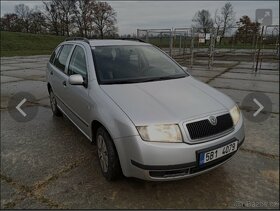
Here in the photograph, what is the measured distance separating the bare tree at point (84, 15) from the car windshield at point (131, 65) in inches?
2014

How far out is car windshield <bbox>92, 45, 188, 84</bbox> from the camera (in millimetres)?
3480

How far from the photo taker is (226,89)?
7816 millimetres

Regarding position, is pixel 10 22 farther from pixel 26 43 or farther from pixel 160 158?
pixel 160 158

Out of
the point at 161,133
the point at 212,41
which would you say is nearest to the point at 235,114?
the point at 161,133

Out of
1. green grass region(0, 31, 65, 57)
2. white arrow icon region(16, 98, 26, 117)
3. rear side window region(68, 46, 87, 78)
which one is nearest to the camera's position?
rear side window region(68, 46, 87, 78)

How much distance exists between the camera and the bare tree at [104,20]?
187 ft

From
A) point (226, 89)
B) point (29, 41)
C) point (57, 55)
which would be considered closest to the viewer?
point (57, 55)

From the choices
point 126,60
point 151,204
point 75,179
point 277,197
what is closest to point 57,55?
point 126,60

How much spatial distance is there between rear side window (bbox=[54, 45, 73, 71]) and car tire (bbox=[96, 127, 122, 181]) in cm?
199

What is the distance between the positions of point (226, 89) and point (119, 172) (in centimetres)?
577

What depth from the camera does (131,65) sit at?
3.81 metres

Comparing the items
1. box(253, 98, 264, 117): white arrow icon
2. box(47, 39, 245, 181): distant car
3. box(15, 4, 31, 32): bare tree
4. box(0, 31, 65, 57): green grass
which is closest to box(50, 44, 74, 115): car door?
box(47, 39, 245, 181): distant car

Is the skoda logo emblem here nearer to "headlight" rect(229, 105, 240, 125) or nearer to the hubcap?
"headlight" rect(229, 105, 240, 125)

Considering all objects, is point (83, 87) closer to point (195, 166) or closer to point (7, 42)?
point (195, 166)
